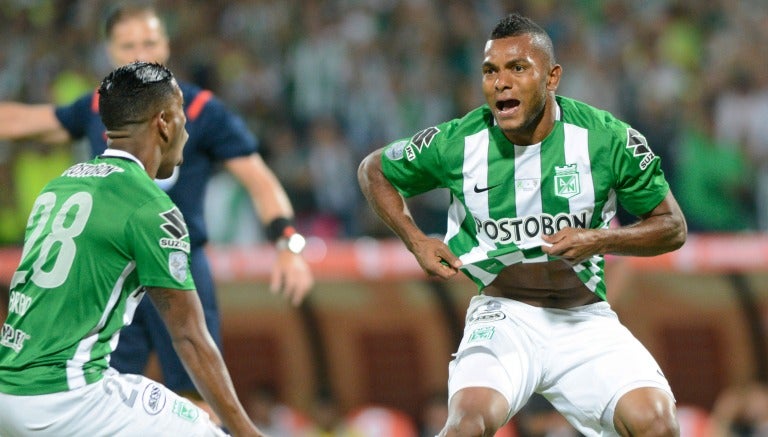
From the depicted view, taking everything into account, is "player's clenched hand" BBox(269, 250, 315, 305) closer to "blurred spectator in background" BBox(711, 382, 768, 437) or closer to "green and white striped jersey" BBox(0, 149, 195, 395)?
"green and white striped jersey" BBox(0, 149, 195, 395)

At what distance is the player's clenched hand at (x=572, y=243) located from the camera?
4965 mm

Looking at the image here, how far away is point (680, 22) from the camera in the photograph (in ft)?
41.6

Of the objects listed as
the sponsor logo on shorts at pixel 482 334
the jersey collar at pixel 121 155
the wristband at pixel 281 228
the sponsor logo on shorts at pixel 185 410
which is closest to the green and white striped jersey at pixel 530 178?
the sponsor logo on shorts at pixel 482 334

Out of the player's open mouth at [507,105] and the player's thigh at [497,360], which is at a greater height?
the player's open mouth at [507,105]

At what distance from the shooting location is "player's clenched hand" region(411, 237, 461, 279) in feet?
17.0

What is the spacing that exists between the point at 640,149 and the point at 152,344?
2540 mm

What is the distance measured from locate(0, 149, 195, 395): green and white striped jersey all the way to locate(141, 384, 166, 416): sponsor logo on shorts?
180 millimetres

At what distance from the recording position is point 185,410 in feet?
14.7

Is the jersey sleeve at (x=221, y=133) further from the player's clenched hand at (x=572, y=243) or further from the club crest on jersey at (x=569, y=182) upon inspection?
the player's clenched hand at (x=572, y=243)

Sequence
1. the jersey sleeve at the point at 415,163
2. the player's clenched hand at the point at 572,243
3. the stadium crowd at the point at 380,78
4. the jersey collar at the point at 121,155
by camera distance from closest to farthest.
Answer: the jersey collar at the point at 121,155 < the player's clenched hand at the point at 572,243 < the jersey sleeve at the point at 415,163 < the stadium crowd at the point at 380,78

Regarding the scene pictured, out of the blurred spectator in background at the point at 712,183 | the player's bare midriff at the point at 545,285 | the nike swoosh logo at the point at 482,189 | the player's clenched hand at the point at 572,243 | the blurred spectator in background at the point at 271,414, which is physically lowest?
the blurred spectator in background at the point at 271,414

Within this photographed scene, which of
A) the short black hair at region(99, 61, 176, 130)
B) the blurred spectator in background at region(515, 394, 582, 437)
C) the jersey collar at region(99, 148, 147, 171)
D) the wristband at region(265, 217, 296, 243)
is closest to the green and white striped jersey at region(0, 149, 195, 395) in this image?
the jersey collar at region(99, 148, 147, 171)

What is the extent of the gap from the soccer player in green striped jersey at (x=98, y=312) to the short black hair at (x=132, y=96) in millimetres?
186

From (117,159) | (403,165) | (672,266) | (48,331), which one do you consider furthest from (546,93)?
(672,266)
